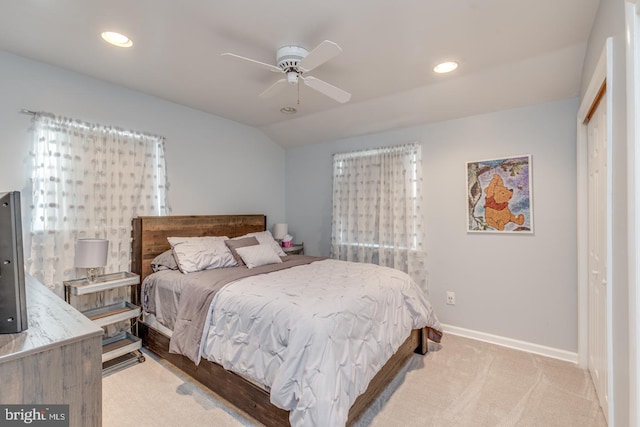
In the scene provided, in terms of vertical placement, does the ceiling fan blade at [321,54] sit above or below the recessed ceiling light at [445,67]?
below

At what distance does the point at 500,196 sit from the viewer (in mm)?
3072

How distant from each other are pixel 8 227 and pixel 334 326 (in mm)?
1452

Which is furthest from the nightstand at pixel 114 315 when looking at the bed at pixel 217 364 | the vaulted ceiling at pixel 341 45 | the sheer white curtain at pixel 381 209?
the sheer white curtain at pixel 381 209

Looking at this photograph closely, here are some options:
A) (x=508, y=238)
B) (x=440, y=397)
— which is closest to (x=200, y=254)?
(x=440, y=397)

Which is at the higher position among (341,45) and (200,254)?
(341,45)

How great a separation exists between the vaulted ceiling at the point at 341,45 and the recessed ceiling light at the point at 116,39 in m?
0.05

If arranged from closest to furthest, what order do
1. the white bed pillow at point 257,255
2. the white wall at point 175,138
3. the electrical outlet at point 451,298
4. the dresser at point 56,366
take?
1. the dresser at point 56,366
2. the white wall at point 175,138
3. the white bed pillow at point 257,255
4. the electrical outlet at point 451,298

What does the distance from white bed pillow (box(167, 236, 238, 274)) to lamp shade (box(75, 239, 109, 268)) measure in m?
0.60

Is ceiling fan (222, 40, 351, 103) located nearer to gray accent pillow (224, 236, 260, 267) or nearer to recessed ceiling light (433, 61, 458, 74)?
recessed ceiling light (433, 61, 458, 74)

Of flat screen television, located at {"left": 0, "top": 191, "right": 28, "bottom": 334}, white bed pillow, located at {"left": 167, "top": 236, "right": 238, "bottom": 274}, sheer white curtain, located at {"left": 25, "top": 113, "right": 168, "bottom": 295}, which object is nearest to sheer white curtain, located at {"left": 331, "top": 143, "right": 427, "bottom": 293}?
white bed pillow, located at {"left": 167, "top": 236, "right": 238, "bottom": 274}

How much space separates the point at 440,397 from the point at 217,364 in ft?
5.37

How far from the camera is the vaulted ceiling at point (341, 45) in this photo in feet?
6.02

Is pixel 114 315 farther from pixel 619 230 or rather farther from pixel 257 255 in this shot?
pixel 619 230

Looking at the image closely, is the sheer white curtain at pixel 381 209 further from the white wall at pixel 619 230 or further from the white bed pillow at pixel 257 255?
the white wall at pixel 619 230
